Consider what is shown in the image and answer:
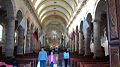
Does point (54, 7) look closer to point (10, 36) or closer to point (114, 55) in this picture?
point (10, 36)

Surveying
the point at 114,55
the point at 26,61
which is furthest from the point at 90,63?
the point at 114,55

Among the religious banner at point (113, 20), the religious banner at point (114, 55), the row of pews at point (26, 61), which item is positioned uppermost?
the religious banner at point (113, 20)

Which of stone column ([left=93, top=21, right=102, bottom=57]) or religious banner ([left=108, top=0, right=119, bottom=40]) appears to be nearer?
religious banner ([left=108, top=0, right=119, bottom=40])

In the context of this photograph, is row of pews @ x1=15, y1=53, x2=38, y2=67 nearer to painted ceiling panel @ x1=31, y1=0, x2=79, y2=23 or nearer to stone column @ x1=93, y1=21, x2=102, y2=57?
stone column @ x1=93, y1=21, x2=102, y2=57

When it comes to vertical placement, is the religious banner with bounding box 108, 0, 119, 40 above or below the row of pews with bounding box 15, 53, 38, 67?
above

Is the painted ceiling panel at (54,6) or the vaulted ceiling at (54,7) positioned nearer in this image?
the vaulted ceiling at (54,7)

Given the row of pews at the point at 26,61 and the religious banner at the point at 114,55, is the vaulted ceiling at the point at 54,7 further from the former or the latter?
the religious banner at the point at 114,55

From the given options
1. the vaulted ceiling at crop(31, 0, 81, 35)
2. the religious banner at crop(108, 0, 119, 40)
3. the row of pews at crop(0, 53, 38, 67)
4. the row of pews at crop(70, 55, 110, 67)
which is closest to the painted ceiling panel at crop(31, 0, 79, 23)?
the vaulted ceiling at crop(31, 0, 81, 35)

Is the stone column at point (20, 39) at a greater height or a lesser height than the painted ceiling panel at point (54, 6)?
lesser

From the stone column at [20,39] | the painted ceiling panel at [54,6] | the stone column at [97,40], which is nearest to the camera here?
the stone column at [97,40]

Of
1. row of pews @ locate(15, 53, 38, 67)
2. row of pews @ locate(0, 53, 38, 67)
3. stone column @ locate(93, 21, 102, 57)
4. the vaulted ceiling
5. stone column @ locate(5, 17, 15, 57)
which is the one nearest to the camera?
row of pews @ locate(0, 53, 38, 67)

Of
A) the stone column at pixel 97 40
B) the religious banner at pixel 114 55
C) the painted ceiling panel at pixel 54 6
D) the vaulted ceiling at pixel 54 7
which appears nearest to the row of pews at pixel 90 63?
the stone column at pixel 97 40

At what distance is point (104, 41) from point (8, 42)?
45.7 feet

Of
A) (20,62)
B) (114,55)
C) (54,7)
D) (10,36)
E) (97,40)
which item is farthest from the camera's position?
(54,7)
